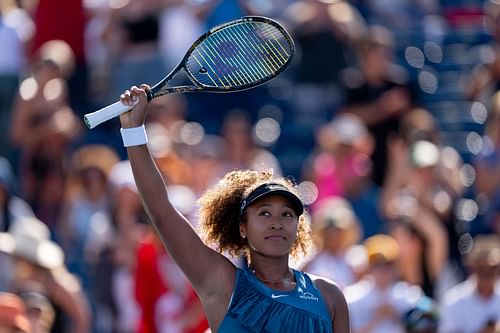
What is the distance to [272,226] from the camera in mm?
4980

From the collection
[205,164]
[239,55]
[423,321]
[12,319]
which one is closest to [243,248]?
[239,55]

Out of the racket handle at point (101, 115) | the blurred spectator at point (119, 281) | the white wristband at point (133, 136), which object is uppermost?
the racket handle at point (101, 115)

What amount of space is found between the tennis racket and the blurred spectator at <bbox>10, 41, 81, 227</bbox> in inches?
223

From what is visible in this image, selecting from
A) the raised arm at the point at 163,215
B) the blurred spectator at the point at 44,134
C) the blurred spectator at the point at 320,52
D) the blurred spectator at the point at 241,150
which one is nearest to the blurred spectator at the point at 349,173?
the blurred spectator at the point at 241,150

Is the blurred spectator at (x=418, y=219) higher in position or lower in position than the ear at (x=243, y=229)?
lower

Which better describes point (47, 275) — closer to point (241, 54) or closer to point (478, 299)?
point (478, 299)

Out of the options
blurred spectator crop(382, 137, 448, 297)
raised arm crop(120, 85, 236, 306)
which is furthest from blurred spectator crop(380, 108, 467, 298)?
raised arm crop(120, 85, 236, 306)

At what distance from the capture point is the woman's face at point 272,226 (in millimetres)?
4980

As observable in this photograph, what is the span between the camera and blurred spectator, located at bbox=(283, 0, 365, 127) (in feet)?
41.0

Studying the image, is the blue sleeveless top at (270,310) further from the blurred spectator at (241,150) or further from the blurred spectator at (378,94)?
the blurred spectator at (378,94)

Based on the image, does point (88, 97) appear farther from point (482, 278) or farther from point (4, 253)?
point (482, 278)

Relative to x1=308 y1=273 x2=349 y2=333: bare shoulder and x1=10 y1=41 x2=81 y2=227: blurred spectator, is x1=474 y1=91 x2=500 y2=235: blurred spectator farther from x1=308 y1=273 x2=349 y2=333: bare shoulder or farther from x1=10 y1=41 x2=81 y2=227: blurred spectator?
x1=308 y1=273 x2=349 y2=333: bare shoulder

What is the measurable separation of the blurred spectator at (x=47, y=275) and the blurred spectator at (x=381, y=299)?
1635mm

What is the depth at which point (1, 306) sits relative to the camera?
23.8ft
